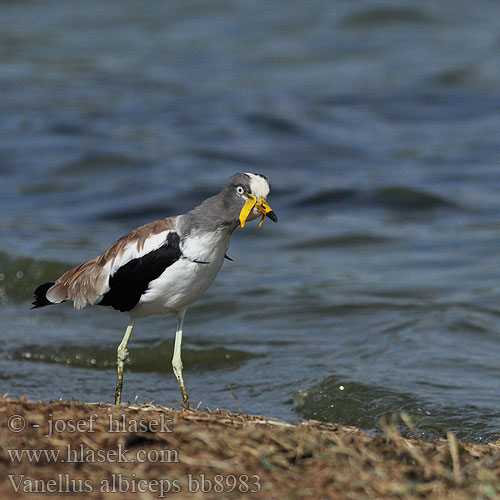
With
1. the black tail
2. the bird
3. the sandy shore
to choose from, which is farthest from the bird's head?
the black tail

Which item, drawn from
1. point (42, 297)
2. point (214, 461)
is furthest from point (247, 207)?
point (214, 461)

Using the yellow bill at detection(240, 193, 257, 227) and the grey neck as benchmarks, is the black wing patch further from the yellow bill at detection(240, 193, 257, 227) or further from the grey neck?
the yellow bill at detection(240, 193, 257, 227)

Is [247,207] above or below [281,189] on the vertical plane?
above

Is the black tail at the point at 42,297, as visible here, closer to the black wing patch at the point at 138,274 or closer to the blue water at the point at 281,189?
the black wing patch at the point at 138,274

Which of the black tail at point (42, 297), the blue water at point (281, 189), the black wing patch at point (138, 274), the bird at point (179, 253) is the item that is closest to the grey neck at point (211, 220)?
the bird at point (179, 253)

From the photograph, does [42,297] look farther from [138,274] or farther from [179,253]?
[179,253]

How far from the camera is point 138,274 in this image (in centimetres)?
540

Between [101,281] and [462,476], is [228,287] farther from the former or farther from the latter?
[462,476]

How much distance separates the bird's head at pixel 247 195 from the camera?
521 centimetres

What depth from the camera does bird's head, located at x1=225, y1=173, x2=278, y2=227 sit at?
17.1ft

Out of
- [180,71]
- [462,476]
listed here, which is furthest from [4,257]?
[180,71]

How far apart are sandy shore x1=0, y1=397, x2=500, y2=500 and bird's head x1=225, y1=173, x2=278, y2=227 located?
4.35 feet

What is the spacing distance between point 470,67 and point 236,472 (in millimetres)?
16821

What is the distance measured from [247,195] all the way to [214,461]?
1.90 meters
